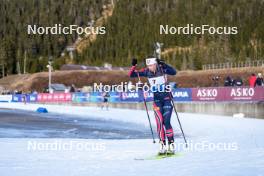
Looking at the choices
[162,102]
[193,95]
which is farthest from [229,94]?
[162,102]

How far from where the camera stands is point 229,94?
23953mm

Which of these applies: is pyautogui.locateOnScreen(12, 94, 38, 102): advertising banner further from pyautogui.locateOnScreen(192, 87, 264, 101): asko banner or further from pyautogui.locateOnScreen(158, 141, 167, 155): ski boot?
pyautogui.locateOnScreen(158, 141, 167, 155): ski boot

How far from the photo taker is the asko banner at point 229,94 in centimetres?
2197

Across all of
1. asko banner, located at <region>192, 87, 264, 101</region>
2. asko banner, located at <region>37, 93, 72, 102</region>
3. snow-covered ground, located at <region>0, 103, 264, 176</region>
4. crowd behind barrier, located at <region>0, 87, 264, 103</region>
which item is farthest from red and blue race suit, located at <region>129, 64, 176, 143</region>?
asko banner, located at <region>37, 93, 72, 102</region>

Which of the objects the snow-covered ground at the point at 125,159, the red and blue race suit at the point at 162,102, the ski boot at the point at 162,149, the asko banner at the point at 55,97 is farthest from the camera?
the asko banner at the point at 55,97

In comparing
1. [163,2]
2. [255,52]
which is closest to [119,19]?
[163,2]

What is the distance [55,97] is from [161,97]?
39.5 metres

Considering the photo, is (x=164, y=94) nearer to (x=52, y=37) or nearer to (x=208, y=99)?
(x=208, y=99)

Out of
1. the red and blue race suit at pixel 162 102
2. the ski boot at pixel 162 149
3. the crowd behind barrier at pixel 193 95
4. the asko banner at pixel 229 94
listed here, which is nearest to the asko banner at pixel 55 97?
the crowd behind barrier at pixel 193 95

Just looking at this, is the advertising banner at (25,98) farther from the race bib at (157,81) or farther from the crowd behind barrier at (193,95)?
the race bib at (157,81)

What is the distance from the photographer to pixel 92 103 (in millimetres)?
39344

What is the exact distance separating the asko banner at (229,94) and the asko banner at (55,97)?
65.3 ft

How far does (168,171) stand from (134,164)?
935mm

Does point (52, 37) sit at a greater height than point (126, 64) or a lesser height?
greater
